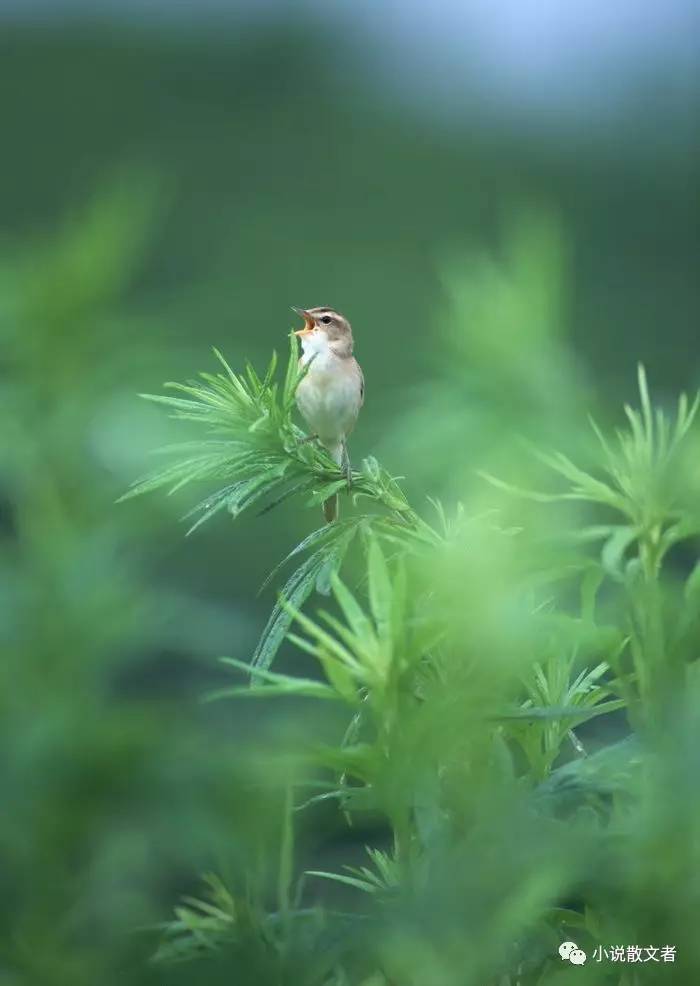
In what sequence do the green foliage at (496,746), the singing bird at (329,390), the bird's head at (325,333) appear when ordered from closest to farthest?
the green foliage at (496,746)
the singing bird at (329,390)
the bird's head at (325,333)

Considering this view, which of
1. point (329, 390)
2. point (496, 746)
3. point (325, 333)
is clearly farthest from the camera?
point (325, 333)

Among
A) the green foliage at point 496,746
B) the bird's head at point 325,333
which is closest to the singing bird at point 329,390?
the bird's head at point 325,333

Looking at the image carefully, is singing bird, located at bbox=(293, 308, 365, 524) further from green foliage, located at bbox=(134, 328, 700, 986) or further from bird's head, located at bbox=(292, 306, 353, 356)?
green foliage, located at bbox=(134, 328, 700, 986)

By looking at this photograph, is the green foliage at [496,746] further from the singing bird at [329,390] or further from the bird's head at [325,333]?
the bird's head at [325,333]

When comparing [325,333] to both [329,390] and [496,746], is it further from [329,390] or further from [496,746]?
[496,746]

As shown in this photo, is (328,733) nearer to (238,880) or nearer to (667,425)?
(238,880)

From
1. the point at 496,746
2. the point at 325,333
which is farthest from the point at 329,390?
the point at 496,746
